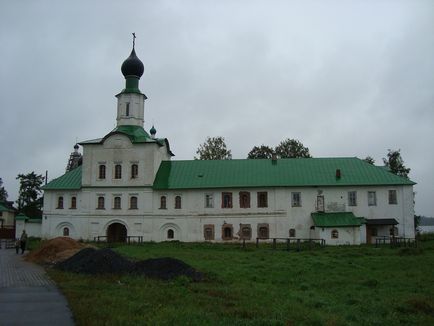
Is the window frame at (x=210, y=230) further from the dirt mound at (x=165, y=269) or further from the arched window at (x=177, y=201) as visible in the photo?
the dirt mound at (x=165, y=269)

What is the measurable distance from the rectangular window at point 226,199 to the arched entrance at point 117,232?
8.74 m

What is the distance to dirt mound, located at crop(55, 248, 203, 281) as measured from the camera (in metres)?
15.5

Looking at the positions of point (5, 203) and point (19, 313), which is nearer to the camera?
point (19, 313)

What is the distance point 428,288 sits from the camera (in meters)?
13.6

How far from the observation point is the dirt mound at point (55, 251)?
23.6 m

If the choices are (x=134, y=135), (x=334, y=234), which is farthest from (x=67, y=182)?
(x=334, y=234)

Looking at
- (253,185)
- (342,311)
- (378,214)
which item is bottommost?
(342,311)

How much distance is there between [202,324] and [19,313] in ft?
13.1

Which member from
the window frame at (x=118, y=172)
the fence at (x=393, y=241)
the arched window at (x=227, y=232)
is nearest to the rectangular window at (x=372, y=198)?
the fence at (x=393, y=241)

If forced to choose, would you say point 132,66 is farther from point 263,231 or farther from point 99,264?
point 99,264

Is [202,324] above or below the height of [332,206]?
below

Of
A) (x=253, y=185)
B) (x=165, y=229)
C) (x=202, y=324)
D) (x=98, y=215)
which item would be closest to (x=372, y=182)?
(x=253, y=185)

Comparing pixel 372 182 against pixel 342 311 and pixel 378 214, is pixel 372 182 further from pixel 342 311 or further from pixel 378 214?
pixel 342 311

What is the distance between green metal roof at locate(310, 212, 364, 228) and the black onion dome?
781 inches
